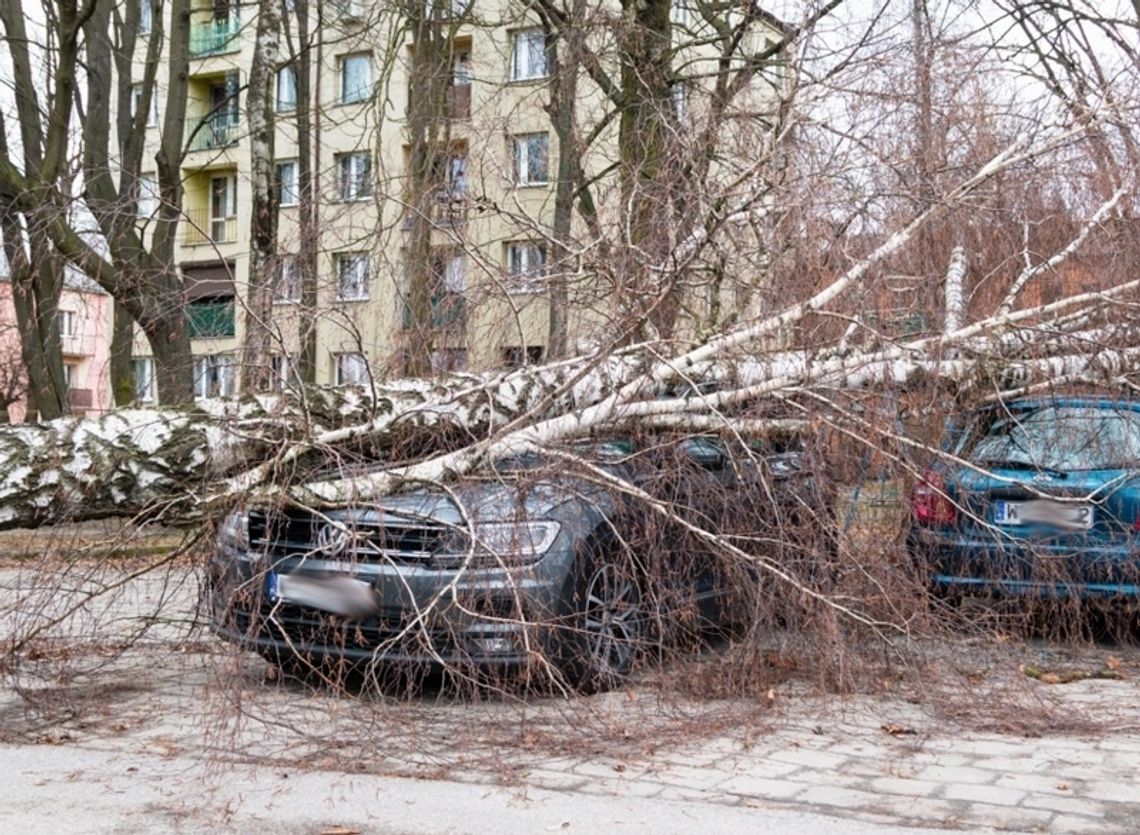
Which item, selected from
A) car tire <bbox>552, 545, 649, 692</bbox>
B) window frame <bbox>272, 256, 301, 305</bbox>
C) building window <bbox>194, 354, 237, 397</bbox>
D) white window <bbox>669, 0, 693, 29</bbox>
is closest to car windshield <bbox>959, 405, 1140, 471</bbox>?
car tire <bbox>552, 545, 649, 692</bbox>

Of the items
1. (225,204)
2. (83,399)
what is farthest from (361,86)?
(83,399)

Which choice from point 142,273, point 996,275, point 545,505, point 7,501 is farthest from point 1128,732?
point 142,273

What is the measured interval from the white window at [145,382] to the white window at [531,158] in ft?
9.16

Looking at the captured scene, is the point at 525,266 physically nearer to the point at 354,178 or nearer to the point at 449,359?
the point at 449,359

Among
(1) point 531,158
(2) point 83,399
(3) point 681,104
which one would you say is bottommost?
(2) point 83,399

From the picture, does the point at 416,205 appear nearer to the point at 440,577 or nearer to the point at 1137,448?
the point at 440,577

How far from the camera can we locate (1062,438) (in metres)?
7.37

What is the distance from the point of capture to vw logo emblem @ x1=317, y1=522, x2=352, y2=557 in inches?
233

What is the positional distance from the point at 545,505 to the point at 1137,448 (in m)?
3.42

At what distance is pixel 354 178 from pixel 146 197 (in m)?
2.08

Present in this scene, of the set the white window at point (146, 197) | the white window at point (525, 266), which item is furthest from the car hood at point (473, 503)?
the white window at point (146, 197)

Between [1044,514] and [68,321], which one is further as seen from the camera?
[68,321]

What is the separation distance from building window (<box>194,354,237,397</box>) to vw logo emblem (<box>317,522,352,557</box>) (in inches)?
45.0

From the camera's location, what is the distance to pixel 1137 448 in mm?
7414
